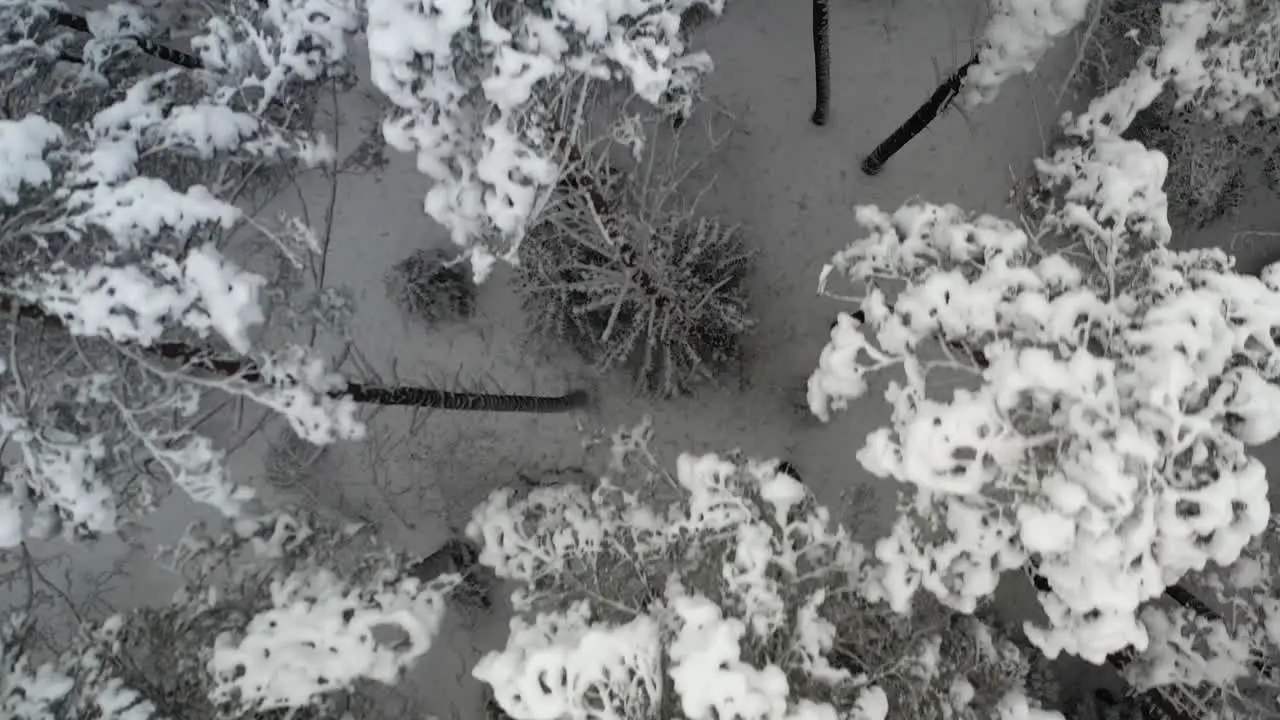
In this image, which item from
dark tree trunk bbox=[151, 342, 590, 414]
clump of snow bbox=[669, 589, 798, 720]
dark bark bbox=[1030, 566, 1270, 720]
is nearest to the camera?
clump of snow bbox=[669, 589, 798, 720]

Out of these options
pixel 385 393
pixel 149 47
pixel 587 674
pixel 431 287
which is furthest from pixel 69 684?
pixel 149 47

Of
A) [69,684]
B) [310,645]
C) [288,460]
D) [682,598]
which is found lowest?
[288,460]

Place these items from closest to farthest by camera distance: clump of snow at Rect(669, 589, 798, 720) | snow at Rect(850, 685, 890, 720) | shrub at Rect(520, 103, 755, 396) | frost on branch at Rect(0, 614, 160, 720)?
clump of snow at Rect(669, 589, 798, 720) → snow at Rect(850, 685, 890, 720) → frost on branch at Rect(0, 614, 160, 720) → shrub at Rect(520, 103, 755, 396)

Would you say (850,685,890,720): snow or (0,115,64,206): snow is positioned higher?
(0,115,64,206): snow

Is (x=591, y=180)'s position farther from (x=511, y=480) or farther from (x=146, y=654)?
(x=146, y=654)

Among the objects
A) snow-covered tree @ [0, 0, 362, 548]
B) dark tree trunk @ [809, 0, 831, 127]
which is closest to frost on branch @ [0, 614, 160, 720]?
snow-covered tree @ [0, 0, 362, 548]

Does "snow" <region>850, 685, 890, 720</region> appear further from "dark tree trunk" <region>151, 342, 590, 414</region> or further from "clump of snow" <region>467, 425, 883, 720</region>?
"dark tree trunk" <region>151, 342, 590, 414</region>

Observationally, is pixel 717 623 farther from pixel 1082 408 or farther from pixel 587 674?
pixel 1082 408
